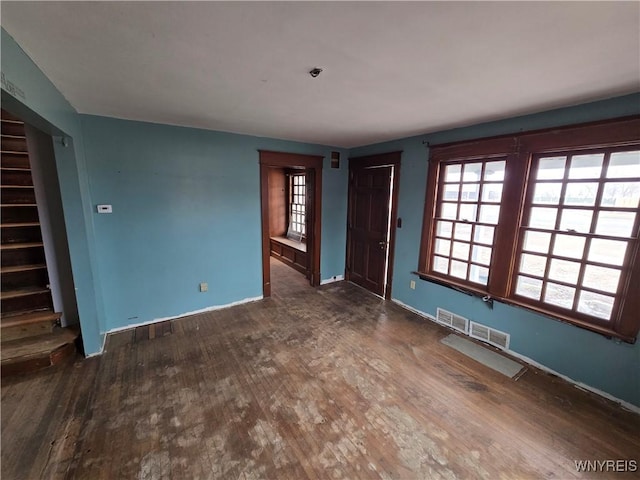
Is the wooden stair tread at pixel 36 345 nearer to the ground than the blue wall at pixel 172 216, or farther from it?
nearer to the ground

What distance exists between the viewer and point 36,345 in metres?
2.41

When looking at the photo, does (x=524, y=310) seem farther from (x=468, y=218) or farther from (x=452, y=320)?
(x=468, y=218)

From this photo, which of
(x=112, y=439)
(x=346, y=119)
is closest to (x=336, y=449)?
(x=112, y=439)

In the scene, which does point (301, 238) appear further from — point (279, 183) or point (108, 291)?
point (108, 291)

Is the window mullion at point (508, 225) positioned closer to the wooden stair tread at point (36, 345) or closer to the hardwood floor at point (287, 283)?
the hardwood floor at point (287, 283)

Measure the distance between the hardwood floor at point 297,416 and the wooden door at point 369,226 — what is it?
60.3 inches

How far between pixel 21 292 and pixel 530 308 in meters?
4.94

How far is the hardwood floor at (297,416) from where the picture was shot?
62.3 inches

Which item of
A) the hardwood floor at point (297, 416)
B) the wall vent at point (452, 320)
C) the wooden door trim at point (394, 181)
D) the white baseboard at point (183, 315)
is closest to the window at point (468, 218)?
the wall vent at point (452, 320)

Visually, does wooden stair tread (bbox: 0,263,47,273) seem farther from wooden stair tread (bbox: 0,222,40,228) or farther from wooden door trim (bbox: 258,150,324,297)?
wooden door trim (bbox: 258,150,324,297)

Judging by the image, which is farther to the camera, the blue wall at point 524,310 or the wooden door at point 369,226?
the wooden door at point 369,226

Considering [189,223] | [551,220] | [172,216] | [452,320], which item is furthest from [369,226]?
[172,216]

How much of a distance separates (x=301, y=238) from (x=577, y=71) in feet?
15.8

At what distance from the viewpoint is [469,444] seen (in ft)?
5.69
